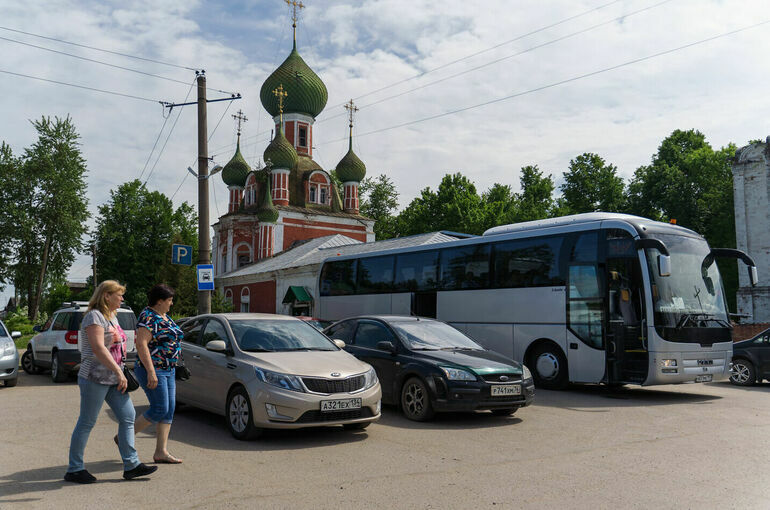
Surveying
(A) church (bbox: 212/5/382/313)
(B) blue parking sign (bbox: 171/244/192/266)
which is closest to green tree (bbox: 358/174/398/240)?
(A) church (bbox: 212/5/382/313)

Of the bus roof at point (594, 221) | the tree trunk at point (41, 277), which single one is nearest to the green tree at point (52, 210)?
the tree trunk at point (41, 277)

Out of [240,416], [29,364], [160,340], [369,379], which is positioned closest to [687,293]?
[369,379]

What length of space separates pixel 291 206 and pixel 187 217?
42.9 ft

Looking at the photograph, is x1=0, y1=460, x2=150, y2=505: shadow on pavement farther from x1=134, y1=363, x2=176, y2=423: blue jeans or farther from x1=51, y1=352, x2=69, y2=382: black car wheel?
x1=51, y1=352, x2=69, y2=382: black car wheel

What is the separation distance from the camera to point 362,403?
310 inches

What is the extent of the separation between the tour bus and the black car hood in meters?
3.70

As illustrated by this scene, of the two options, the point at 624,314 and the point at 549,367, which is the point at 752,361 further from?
the point at 549,367

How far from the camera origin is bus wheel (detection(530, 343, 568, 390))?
13.6 m

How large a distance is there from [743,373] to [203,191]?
13890 millimetres

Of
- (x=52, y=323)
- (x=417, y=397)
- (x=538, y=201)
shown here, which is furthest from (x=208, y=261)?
(x=538, y=201)

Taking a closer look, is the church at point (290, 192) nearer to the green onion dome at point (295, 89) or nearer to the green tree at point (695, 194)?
the green onion dome at point (295, 89)

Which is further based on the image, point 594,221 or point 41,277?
point 41,277

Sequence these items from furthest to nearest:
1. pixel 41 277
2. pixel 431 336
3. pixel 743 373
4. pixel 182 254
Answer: pixel 41 277 < pixel 182 254 < pixel 743 373 < pixel 431 336

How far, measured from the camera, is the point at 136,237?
59.4m
